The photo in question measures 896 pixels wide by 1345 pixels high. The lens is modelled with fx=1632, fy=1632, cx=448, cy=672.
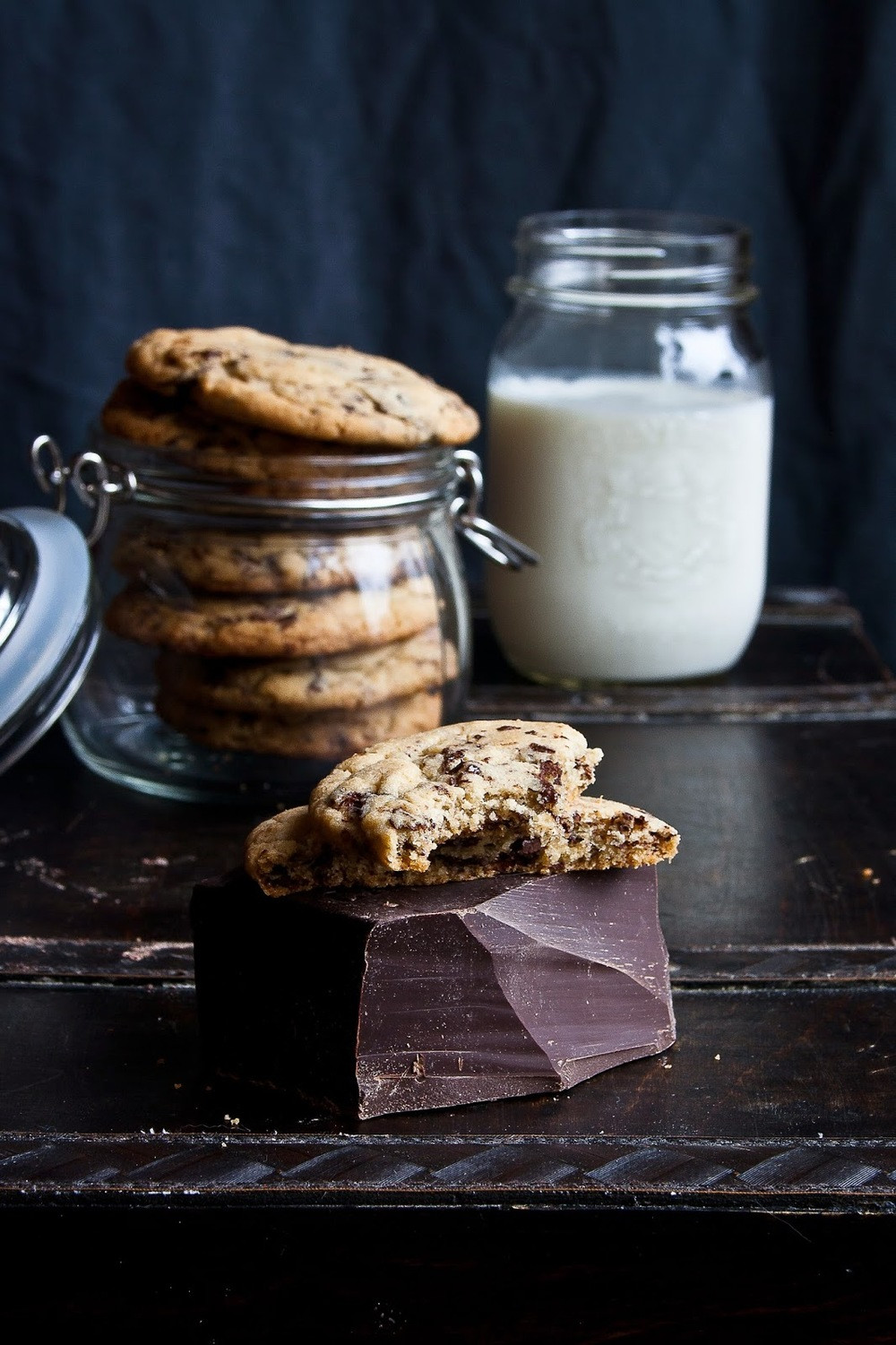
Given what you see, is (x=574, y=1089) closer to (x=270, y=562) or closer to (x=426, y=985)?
(x=426, y=985)

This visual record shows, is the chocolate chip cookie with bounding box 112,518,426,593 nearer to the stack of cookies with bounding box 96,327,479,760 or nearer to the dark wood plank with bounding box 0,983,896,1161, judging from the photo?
the stack of cookies with bounding box 96,327,479,760

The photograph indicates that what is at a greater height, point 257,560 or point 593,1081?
point 257,560

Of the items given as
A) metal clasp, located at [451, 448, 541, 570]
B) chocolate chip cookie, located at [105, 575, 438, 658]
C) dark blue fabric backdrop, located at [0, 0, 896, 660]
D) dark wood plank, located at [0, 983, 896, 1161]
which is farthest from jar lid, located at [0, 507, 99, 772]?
dark blue fabric backdrop, located at [0, 0, 896, 660]

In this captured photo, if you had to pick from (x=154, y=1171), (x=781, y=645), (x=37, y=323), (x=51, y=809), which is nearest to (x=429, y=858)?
(x=154, y=1171)

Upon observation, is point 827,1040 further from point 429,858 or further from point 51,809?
point 51,809

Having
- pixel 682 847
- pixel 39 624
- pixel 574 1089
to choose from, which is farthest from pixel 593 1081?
pixel 39 624
